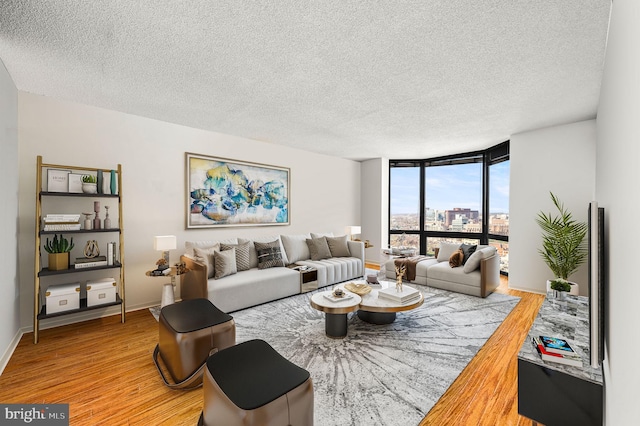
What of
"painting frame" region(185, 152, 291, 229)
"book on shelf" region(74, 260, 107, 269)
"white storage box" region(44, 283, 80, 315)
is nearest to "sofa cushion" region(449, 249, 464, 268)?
"painting frame" region(185, 152, 291, 229)

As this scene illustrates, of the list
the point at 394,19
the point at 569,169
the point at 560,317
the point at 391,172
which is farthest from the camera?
the point at 391,172

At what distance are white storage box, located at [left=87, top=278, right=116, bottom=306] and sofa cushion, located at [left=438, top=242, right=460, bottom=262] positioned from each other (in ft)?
16.5

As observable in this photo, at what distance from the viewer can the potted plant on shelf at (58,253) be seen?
3031 mm

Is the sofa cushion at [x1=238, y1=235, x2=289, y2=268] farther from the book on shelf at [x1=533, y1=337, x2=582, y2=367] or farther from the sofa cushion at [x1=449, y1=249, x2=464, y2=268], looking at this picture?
the book on shelf at [x1=533, y1=337, x2=582, y2=367]

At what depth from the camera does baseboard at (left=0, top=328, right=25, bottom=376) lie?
2375mm

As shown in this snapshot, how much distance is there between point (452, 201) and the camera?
644cm

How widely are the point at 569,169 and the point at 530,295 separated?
78.7 inches

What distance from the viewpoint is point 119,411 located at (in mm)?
1896

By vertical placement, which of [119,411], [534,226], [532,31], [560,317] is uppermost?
[532,31]

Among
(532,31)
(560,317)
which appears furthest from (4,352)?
(532,31)

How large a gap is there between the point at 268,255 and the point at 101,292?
2.11 m

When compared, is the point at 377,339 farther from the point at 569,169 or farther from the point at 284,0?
the point at 569,169

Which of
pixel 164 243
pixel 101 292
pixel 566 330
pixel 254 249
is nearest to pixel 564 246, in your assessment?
pixel 566 330

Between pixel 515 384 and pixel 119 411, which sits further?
pixel 515 384
